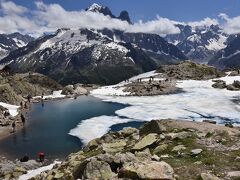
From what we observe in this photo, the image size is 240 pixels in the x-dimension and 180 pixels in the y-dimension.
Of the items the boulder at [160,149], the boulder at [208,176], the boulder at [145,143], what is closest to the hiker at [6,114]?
the boulder at [145,143]

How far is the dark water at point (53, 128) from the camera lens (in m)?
70.9

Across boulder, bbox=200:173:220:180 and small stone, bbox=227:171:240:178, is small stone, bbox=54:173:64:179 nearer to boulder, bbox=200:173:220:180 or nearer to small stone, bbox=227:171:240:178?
boulder, bbox=200:173:220:180

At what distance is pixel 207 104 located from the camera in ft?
419

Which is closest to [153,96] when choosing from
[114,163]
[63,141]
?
[63,141]

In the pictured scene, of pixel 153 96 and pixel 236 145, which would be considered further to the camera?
pixel 153 96

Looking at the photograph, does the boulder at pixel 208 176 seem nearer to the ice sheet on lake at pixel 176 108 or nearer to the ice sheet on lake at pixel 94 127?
the ice sheet on lake at pixel 94 127

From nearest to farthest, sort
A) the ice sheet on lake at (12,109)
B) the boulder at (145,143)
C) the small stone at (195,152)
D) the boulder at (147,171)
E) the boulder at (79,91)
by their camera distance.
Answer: the boulder at (147,171) → the small stone at (195,152) → the boulder at (145,143) → the ice sheet on lake at (12,109) → the boulder at (79,91)

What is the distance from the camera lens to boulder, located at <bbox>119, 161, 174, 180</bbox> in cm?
2506

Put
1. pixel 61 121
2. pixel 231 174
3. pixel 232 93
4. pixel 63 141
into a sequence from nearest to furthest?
pixel 231 174, pixel 63 141, pixel 61 121, pixel 232 93

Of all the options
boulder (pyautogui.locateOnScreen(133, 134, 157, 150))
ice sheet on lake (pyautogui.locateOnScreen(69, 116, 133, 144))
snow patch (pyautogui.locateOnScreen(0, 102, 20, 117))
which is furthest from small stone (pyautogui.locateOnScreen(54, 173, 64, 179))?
snow patch (pyautogui.locateOnScreen(0, 102, 20, 117))

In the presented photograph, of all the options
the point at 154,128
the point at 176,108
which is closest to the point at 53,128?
the point at 176,108

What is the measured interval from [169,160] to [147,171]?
19.8 ft

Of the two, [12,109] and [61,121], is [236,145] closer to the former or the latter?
[61,121]

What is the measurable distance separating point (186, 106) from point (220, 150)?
306 ft
